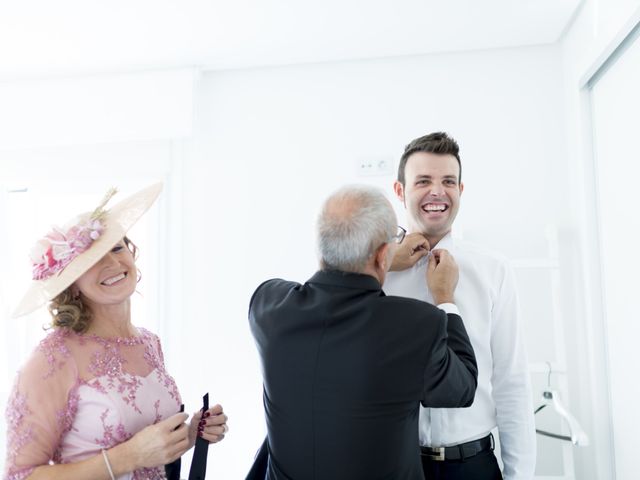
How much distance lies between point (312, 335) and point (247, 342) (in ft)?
6.78

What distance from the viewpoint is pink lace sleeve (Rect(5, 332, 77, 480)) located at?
4.23ft

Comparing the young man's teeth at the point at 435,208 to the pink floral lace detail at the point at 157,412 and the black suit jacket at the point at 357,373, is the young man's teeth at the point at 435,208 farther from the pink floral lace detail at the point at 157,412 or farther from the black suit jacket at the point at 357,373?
the pink floral lace detail at the point at 157,412

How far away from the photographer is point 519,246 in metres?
2.93

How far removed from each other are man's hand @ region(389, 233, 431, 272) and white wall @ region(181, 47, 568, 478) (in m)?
1.54

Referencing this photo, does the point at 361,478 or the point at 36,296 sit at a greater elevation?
the point at 36,296

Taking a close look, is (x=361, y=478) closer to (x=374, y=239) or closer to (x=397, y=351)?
(x=397, y=351)

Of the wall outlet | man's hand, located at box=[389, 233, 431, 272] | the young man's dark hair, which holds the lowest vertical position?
man's hand, located at box=[389, 233, 431, 272]

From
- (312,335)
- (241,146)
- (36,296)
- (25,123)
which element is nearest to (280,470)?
(312,335)

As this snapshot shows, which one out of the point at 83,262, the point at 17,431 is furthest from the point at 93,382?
the point at 83,262

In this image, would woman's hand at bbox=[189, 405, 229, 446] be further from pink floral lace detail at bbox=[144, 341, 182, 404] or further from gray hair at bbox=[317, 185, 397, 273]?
gray hair at bbox=[317, 185, 397, 273]

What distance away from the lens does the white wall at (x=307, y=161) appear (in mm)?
2980

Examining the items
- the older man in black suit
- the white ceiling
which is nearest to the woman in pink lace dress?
the older man in black suit

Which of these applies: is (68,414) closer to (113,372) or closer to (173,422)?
(113,372)

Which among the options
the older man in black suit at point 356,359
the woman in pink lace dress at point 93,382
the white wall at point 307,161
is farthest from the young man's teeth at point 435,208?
the white wall at point 307,161
